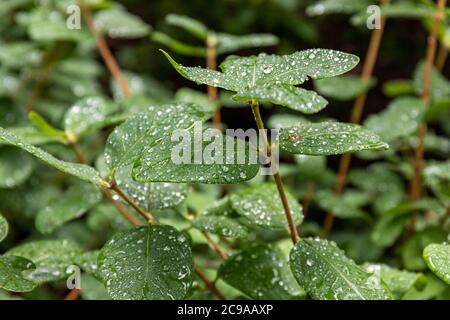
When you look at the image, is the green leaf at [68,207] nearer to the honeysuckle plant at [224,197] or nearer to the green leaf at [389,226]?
the honeysuckle plant at [224,197]

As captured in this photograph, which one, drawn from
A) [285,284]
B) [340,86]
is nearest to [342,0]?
[340,86]

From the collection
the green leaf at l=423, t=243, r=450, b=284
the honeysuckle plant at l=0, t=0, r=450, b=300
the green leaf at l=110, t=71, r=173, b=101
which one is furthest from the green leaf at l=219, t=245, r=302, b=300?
the green leaf at l=110, t=71, r=173, b=101

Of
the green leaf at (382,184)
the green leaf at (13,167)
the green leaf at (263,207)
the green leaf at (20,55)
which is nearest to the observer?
the green leaf at (263,207)

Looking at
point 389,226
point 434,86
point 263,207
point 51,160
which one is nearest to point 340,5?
point 434,86

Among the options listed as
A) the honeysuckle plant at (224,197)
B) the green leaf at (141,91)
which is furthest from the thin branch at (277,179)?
the green leaf at (141,91)

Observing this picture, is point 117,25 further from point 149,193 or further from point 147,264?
point 147,264

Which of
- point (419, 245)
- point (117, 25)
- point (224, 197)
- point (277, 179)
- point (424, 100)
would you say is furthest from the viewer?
point (117, 25)

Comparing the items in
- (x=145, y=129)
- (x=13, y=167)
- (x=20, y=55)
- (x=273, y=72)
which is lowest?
(x=13, y=167)
